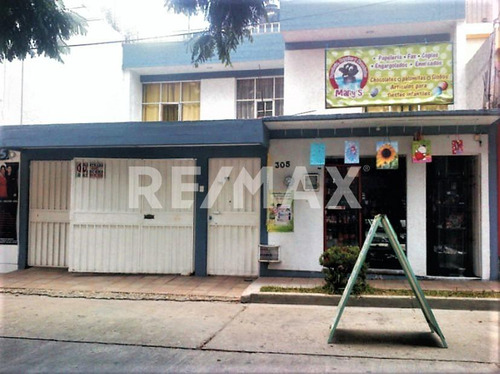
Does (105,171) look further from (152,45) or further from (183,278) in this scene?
(152,45)

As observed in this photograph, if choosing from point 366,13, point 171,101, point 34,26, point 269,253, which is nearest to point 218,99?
point 171,101

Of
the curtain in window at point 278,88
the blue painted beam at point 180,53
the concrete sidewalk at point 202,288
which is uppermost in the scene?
the blue painted beam at point 180,53

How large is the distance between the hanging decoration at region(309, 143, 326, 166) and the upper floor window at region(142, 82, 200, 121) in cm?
591

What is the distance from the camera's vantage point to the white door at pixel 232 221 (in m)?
8.97

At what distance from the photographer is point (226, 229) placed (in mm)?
9062

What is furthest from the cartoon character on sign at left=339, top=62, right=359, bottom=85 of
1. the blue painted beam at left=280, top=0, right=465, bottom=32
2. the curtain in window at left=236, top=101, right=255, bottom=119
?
the curtain in window at left=236, top=101, right=255, bottom=119

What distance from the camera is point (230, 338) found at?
553 cm

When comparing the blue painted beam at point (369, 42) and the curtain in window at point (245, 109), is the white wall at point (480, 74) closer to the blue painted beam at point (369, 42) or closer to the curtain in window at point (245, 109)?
the blue painted beam at point (369, 42)

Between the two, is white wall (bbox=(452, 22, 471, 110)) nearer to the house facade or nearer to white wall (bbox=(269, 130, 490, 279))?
the house facade

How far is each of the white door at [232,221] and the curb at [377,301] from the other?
1.71 m

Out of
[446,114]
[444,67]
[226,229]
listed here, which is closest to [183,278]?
[226,229]

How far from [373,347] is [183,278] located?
4653 mm

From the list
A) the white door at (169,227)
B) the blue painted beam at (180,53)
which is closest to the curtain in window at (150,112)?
the blue painted beam at (180,53)

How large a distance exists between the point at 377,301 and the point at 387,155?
2720mm
